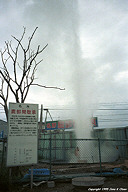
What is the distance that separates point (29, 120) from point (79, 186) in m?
3.05

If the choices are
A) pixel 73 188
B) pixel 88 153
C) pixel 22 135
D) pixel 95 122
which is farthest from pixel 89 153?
pixel 22 135

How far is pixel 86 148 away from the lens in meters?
19.2

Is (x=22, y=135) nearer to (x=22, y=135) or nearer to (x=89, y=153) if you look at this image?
(x=22, y=135)

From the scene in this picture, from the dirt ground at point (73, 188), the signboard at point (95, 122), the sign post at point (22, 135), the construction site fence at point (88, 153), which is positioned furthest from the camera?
the signboard at point (95, 122)

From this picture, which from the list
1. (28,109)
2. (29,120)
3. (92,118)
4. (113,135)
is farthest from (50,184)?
(92,118)

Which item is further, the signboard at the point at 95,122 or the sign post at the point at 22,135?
the signboard at the point at 95,122

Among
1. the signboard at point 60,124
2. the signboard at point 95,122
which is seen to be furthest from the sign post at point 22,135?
the signboard at point 60,124

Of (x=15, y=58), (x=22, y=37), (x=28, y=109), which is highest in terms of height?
(x=22, y=37)

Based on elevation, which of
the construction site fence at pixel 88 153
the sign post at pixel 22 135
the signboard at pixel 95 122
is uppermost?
the signboard at pixel 95 122

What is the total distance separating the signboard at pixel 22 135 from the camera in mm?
5973

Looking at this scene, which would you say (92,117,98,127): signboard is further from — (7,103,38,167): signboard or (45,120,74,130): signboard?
(7,103,38,167): signboard

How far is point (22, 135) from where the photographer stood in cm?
620

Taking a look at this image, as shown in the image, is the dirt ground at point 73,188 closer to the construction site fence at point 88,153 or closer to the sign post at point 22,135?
the sign post at point 22,135

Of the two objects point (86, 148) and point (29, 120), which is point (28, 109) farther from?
point (86, 148)
